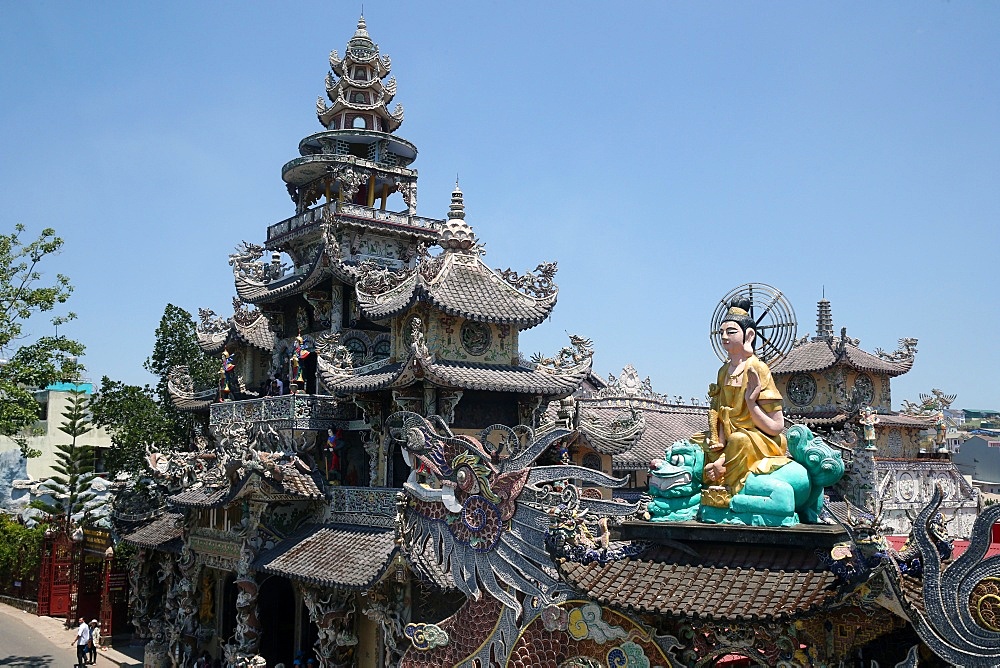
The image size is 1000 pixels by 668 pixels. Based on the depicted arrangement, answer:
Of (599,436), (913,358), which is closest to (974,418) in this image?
(913,358)

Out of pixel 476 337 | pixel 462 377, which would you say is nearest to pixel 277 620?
pixel 462 377

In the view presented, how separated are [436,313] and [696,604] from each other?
33.5 ft

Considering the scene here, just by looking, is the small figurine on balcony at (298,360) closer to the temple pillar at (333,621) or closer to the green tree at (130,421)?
the temple pillar at (333,621)

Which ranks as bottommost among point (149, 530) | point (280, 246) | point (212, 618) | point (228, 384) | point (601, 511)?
point (212, 618)

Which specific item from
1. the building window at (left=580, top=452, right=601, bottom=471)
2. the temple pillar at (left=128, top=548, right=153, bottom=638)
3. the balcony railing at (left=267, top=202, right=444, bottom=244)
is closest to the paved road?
the temple pillar at (left=128, top=548, right=153, bottom=638)

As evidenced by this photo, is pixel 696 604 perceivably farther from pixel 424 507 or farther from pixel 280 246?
pixel 280 246

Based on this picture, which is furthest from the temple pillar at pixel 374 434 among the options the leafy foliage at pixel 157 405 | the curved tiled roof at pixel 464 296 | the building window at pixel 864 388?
the building window at pixel 864 388

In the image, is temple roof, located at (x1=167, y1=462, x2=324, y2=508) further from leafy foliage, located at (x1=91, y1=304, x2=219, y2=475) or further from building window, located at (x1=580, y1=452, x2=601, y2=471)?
leafy foliage, located at (x1=91, y1=304, x2=219, y2=475)

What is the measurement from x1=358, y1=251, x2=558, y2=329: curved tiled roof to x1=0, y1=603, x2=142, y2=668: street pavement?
1187cm

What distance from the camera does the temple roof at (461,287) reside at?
1670 cm

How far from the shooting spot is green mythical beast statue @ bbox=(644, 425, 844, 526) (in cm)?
795

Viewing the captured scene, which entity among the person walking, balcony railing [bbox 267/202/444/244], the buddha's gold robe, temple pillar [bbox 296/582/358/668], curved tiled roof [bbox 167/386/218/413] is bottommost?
the person walking

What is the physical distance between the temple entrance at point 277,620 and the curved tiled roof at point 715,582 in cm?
1230

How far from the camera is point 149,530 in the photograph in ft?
72.9
